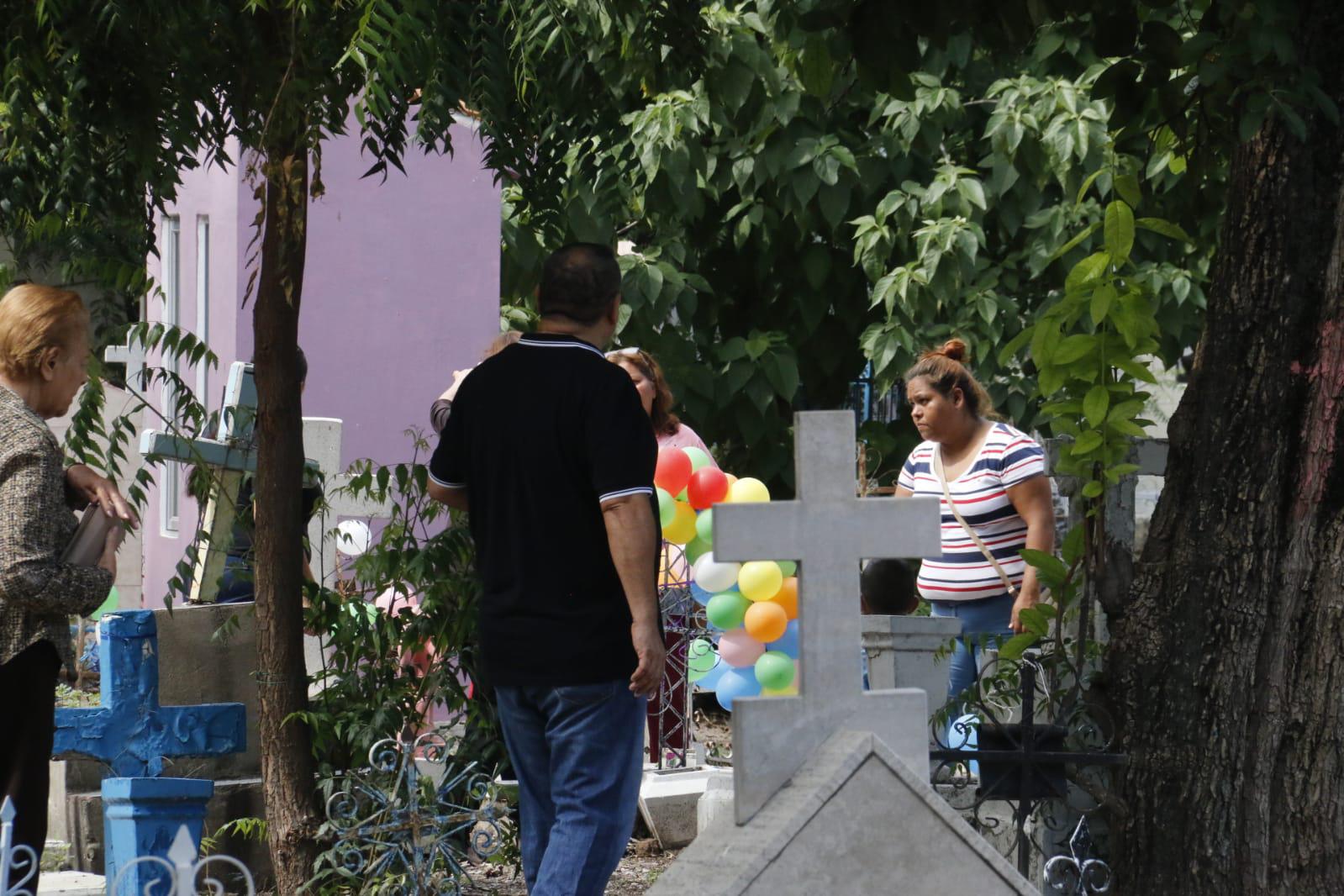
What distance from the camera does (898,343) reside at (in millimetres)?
10328

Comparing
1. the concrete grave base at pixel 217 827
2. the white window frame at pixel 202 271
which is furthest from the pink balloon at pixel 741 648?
the white window frame at pixel 202 271

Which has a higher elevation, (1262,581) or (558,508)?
(558,508)

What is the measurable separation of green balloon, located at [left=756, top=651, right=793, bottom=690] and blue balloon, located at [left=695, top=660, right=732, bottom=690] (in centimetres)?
24

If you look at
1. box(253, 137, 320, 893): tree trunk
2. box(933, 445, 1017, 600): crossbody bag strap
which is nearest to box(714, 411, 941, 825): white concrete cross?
box(253, 137, 320, 893): tree trunk

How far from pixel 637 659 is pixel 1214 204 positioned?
2870mm

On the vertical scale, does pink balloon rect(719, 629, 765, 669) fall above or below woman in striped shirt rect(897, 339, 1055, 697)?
below

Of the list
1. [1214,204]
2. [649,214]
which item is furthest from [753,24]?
[1214,204]

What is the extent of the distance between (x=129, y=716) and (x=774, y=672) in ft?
9.15

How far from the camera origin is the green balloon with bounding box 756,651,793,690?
283 inches

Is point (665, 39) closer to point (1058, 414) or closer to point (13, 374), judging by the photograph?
point (1058, 414)

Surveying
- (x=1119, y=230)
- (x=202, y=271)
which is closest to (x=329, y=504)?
(x=1119, y=230)

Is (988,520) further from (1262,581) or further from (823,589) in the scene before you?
(823,589)

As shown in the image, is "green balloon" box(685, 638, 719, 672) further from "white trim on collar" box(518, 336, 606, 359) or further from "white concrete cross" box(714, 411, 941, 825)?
"white concrete cross" box(714, 411, 941, 825)

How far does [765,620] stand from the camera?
7148 millimetres
